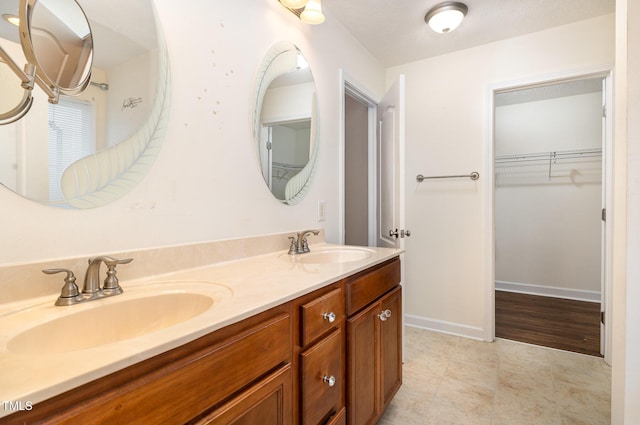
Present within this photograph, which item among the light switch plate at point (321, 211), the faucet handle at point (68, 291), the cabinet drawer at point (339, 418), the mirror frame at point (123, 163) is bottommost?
the cabinet drawer at point (339, 418)

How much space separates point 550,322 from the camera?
9.39 ft

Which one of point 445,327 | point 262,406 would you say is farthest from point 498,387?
point 262,406

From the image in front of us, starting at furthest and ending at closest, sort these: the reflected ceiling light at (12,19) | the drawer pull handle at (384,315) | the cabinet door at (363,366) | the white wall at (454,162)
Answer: the white wall at (454,162)
the drawer pull handle at (384,315)
the cabinet door at (363,366)
the reflected ceiling light at (12,19)

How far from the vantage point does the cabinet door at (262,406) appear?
66 centimetres

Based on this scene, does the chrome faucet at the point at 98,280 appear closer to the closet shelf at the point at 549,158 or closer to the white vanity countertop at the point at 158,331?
the white vanity countertop at the point at 158,331

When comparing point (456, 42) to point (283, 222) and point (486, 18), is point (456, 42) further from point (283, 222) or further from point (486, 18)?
point (283, 222)

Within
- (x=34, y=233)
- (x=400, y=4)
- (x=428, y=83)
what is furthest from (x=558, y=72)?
(x=34, y=233)

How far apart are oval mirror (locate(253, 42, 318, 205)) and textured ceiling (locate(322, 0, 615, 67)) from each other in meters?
0.62

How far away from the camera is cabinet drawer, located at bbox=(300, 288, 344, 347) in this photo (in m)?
0.94

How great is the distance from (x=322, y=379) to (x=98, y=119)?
109cm

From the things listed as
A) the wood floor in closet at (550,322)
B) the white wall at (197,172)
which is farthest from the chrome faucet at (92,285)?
the wood floor in closet at (550,322)

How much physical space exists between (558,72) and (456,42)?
0.78 meters

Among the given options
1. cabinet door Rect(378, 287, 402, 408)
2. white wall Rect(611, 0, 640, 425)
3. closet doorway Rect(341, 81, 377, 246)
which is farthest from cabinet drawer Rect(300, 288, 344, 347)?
closet doorway Rect(341, 81, 377, 246)

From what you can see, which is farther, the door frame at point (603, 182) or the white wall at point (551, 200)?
the white wall at point (551, 200)
